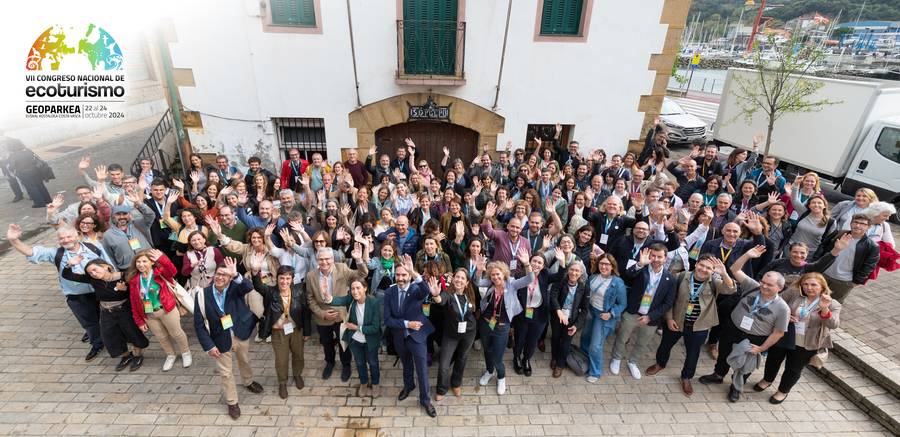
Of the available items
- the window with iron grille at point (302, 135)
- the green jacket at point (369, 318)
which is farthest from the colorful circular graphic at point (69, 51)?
the green jacket at point (369, 318)

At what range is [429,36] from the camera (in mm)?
8773

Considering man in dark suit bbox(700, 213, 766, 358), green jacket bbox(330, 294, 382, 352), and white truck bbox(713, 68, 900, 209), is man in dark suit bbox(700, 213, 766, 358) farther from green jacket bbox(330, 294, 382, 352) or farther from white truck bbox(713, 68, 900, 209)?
white truck bbox(713, 68, 900, 209)

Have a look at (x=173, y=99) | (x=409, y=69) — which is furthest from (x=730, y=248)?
(x=173, y=99)

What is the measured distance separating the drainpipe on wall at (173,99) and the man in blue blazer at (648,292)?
9.41 meters

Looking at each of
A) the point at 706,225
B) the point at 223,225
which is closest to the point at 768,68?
the point at 706,225

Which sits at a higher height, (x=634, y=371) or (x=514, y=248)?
(x=514, y=248)

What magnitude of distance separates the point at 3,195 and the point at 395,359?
12440 millimetres

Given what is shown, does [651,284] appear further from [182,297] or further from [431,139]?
[431,139]

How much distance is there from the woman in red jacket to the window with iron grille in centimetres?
517

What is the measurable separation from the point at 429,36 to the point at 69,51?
11.6 metres

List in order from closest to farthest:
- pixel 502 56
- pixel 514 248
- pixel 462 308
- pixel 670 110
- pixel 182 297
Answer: pixel 462 308, pixel 182 297, pixel 514 248, pixel 502 56, pixel 670 110

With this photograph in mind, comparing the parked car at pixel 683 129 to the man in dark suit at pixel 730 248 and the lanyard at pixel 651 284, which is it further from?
the lanyard at pixel 651 284

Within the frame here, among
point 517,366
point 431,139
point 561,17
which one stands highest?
point 561,17

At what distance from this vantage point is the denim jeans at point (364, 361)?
15.9 feet
